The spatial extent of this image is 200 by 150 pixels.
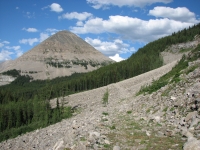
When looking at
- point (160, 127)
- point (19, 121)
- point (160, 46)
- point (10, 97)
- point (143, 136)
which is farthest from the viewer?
point (160, 46)

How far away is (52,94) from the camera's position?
124m

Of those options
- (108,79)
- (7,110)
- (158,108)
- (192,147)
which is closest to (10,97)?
(7,110)

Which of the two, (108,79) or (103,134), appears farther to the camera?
(108,79)

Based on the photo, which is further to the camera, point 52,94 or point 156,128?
point 52,94

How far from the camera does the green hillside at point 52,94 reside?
221 feet

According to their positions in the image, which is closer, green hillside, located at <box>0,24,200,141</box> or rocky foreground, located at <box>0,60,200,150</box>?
rocky foreground, located at <box>0,60,200,150</box>

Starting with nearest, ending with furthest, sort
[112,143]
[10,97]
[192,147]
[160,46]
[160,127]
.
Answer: [192,147] → [112,143] → [160,127] → [10,97] → [160,46]

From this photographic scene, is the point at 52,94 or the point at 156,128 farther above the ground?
the point at 156,128

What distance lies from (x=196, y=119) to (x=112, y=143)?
6.72 m

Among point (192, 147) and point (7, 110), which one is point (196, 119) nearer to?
point (192, 147)

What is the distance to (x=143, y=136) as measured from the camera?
14984 mm

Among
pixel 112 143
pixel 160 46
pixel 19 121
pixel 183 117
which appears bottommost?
pixel 19 121

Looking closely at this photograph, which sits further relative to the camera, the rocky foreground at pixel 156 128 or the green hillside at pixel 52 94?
the green hillside at pixel 52 94

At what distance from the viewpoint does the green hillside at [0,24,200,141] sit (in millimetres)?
67312
